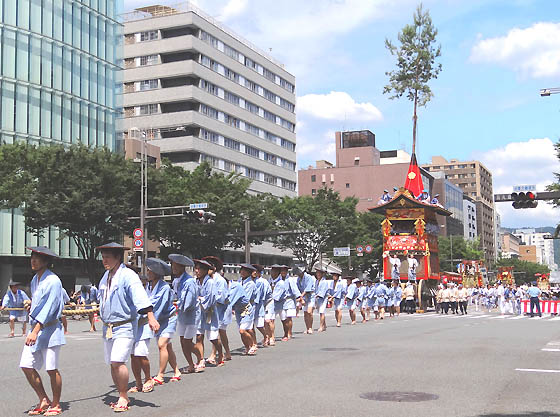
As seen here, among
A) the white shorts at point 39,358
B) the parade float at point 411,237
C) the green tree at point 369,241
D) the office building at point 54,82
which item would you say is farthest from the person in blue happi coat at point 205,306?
the green tree at point 369,241

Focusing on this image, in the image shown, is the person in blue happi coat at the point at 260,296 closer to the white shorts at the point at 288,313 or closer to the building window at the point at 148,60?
the white shorts at the point at 288,313

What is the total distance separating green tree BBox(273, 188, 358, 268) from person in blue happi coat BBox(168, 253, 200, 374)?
4032cm

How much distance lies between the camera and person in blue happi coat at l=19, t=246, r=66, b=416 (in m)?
7.88

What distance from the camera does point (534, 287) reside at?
32938 millimetres

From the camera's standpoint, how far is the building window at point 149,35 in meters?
70.9

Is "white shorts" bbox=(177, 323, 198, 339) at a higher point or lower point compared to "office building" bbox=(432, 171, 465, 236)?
lower

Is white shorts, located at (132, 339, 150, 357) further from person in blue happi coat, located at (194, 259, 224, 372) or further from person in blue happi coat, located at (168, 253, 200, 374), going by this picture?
person in blue happi coat, located at (194, 259, 224, 372)

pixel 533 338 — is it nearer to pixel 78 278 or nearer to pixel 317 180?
pixel 78 278

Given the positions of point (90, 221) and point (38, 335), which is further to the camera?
point (90, 221)

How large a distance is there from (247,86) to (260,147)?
7.00 m

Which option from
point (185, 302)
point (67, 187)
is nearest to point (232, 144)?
point (67, 187)

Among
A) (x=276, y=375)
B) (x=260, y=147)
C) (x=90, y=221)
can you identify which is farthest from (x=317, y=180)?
(x=276, y=375)

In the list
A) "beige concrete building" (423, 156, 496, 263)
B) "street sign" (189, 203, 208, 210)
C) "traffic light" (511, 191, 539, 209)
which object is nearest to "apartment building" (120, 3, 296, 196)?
"street sign" (189, 203, 208, 210)

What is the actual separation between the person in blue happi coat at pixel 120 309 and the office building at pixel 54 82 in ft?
128
